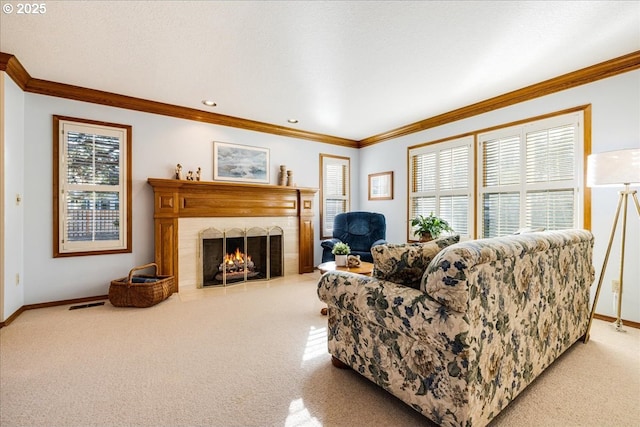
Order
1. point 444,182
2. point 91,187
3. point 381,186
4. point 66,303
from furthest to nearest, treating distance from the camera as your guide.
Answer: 1. point 381,186
2. point 444,182
3. point 91,187
4. point 66,303

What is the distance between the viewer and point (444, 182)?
440 centimetres

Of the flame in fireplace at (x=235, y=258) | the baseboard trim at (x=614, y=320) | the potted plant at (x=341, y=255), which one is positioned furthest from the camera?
the flame in fireplace at (x=235, y=258)

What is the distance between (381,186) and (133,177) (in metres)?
3.92

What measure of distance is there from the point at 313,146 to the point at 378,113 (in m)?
1.51

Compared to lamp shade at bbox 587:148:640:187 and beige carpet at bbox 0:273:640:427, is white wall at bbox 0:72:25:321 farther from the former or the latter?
lamp shade at bbox 587:148:640:187

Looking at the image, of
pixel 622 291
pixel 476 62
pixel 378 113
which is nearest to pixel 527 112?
pixel 476 62

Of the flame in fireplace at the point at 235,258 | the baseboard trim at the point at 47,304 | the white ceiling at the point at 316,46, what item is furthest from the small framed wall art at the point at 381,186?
the baseboard trim at the point at 47,304

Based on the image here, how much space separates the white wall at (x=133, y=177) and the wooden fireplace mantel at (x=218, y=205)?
0.76 feet

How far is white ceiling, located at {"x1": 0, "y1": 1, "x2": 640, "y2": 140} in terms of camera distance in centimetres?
208

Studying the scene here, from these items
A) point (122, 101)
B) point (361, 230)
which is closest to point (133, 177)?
point (122, 101)

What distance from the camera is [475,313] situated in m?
1.28

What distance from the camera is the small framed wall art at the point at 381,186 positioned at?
17.2 ft

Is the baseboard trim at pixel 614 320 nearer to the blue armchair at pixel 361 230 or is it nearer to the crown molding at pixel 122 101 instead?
the blue armchair at pixel 361 230

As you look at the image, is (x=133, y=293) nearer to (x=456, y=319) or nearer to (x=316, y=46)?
(x=316, y=46)
